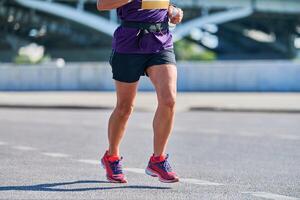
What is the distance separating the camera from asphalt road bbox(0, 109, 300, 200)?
20.4ft

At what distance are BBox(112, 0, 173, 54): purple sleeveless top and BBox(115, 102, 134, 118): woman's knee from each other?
0.40 meters

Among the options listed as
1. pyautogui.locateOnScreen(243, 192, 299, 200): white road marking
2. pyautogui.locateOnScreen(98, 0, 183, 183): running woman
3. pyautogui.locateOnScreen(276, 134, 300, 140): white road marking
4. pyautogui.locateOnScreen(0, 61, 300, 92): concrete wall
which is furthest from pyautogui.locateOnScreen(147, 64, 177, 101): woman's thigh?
pyautogui.locateOnScreen(0, 61, 300, 92): concrete wall

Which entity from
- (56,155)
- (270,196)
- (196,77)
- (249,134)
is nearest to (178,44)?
(196,77)

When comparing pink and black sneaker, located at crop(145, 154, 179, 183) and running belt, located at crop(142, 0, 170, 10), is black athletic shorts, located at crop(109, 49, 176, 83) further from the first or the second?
pink and black sneaker, located at crop(145, 154, 179, 183)

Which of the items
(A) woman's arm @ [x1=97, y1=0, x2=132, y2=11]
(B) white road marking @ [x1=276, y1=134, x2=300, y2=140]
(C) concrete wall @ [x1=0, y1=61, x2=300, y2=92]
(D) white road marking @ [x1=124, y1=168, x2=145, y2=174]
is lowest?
(C) concrete wall @ [x1=0, y1=61, x2=300, y2=92]

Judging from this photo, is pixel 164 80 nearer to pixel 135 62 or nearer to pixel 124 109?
pixel 135 62

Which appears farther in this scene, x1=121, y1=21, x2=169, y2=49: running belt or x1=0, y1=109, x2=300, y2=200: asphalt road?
x1=121, y1=21, x2=169, y2=49: running belt

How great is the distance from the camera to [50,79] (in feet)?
116

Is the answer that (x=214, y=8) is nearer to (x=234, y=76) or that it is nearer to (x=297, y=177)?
(x=234, y=76)

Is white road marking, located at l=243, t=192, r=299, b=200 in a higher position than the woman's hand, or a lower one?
lower

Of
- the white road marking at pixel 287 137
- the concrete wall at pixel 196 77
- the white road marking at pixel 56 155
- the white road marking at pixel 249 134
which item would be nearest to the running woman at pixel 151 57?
the white road marking at pixel 56 155

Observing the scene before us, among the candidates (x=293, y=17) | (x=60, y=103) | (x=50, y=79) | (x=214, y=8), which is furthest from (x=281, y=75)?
(x=293, y=17)

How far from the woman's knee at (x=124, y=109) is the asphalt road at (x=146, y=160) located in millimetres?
510

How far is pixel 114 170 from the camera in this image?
6.70 meters
